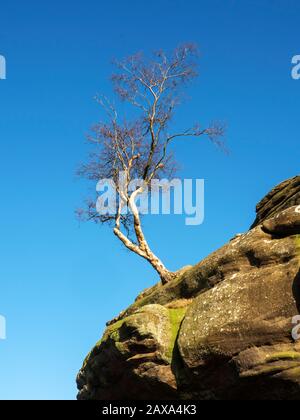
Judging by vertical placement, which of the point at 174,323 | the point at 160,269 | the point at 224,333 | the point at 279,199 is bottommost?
the point at 224,333

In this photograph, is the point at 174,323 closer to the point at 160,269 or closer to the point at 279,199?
the point at 160,269

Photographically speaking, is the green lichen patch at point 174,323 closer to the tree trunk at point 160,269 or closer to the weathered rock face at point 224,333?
the weathered rock face at point 224,333

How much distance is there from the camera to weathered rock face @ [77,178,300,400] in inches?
814

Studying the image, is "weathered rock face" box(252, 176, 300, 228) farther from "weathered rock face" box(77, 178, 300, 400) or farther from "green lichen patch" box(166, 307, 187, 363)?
"green lichen patch" box(166, 307, 187, 363)

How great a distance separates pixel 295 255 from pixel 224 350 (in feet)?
15.9

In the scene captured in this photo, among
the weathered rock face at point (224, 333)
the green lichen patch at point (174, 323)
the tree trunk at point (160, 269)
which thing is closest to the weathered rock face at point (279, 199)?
the weathered rock face at point (224, 333)

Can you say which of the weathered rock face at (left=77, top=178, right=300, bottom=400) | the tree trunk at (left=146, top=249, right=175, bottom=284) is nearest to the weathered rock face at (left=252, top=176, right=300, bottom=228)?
the weathered rock face at (left=77, top=178, right=300, bottom=400)

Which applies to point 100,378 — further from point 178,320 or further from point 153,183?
point 153,183

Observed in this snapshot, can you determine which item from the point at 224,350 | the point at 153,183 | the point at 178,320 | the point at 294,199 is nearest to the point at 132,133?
the point at 153,183

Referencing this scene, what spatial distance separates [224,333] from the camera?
71.4 ft

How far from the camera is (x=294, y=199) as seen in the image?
27281mm

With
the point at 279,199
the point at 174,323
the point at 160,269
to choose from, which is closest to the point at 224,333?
the point at 174,323

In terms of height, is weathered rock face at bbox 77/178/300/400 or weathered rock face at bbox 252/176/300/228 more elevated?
weathered rock face at bbox 252/176/300/228

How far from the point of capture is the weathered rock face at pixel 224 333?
20672mm
